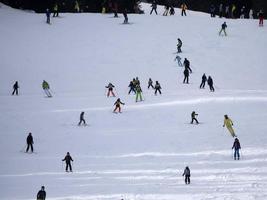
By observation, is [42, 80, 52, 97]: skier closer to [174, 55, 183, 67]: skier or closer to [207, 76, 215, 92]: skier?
[207, 76, 215, 92]: skier

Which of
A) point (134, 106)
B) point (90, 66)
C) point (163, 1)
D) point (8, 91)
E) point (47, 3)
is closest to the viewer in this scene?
point (134, 106)

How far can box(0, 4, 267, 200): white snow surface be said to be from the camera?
66.7 feet

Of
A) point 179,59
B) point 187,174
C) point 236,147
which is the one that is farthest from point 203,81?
point 187,174

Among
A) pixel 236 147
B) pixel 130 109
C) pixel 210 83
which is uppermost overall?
pixel 210 83

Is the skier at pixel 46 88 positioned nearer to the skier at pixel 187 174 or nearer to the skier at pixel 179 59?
the skier at pixel 179 59

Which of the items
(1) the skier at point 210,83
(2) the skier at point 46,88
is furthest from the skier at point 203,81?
(2) the skier at point 46,88

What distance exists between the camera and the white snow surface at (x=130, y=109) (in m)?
20.3

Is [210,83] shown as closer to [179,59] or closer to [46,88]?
[179,59]

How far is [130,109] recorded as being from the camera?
97.7 ft

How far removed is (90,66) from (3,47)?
7611mm

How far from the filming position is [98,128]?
2719cm

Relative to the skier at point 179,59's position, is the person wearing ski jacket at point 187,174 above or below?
below

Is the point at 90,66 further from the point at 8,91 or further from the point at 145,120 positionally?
the point at 145,120

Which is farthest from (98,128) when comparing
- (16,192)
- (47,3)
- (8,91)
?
(47,3)
